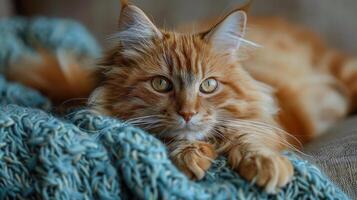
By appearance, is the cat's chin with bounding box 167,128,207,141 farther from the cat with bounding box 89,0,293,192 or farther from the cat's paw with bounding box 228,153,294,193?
the cat's paw with bounding box 228,153,294,193

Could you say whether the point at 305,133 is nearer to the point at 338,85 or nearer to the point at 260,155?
the point at 338,85

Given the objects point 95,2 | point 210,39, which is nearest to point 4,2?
point 95,2

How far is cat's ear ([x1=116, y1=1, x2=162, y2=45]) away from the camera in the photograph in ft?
4.37

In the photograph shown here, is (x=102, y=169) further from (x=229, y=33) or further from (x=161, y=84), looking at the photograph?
(x=229, y=33)

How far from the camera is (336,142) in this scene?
1.44m

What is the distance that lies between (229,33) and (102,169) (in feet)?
1.57

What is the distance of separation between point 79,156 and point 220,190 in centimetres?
28

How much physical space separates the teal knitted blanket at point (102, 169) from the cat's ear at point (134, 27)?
10.6 inches

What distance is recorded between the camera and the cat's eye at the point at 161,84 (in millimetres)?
1311

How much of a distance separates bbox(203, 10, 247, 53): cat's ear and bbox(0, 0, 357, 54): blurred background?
27.9 inches

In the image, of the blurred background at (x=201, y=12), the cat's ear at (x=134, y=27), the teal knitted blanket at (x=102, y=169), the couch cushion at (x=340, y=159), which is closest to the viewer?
the teal knitted blanket at (x=102, y=169)

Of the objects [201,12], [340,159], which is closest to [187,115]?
[340,159]

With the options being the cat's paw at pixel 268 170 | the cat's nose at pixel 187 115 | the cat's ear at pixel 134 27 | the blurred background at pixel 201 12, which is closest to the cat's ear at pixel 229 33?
the cat's ear at pixel 134 27

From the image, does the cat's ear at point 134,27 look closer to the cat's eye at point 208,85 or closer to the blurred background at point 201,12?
the cat's eye at point 208,85
